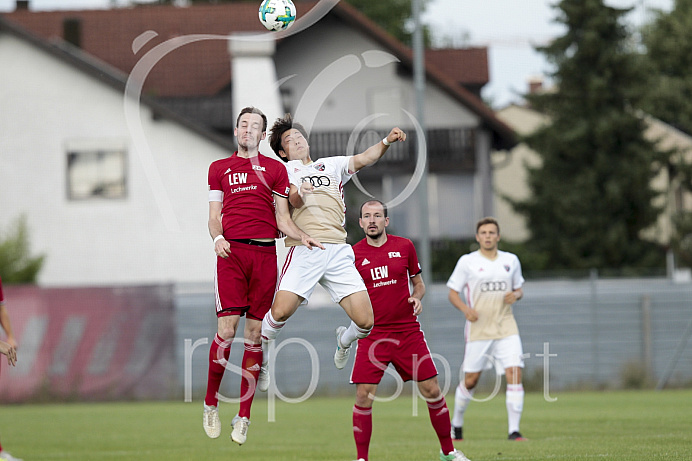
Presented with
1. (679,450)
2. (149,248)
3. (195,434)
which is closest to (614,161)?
(149,248)

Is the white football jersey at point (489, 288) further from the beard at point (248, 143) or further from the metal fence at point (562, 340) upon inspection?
the metal fence at point (562, 340)

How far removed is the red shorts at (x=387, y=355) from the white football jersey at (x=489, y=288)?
327 cm

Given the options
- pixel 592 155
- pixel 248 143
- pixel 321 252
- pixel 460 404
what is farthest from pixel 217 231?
pixel 592 155

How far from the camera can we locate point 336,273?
32.9 ft

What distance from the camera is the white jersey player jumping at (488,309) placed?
13.6 meters

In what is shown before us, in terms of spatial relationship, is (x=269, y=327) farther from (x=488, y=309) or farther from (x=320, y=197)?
(x=488, y=309)

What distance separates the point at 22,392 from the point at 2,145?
372 inches

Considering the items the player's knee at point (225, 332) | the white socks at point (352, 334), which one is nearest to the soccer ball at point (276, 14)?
the player's knee at point (225, 332)

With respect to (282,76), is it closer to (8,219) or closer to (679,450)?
(8,219)

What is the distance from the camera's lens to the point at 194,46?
39.4 meters

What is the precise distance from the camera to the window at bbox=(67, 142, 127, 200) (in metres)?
A: 30.4

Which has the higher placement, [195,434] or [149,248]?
[149,248]

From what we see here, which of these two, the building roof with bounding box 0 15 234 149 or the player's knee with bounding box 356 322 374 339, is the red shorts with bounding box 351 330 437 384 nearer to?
the player's knee with bounding box 356 322 374 339

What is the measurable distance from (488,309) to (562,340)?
36.2ft
